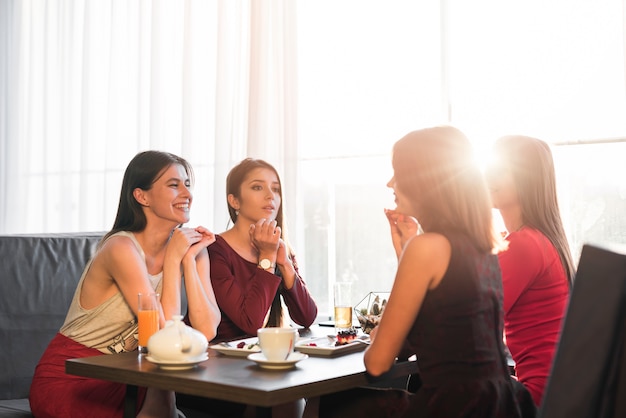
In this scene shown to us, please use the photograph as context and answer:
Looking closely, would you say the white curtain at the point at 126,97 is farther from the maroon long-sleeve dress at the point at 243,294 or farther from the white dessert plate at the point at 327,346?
the white dessert plate at the point at 327,346

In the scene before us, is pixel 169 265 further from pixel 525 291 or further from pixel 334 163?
pixel 334 163

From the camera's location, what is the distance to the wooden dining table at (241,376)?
1521mm

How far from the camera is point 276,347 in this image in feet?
5.65

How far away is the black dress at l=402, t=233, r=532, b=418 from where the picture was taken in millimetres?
1625

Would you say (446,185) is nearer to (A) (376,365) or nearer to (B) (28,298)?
(A) (376,365)

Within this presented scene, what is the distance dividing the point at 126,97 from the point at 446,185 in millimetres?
3054

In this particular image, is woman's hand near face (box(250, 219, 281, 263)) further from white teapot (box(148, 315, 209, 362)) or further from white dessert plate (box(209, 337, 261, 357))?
white teapot (box(148, 315, 209, 362))

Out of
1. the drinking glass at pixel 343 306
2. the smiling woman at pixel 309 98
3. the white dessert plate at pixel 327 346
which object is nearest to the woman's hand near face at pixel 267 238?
the drinking glass at pixel 343 306

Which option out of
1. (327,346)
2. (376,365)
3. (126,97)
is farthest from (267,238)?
(126,97)

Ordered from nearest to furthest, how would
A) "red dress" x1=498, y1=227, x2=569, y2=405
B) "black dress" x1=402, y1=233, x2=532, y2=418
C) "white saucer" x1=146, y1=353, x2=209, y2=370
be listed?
"black dress" x1=402, y1=233, x2=532, y2=418 → "white saucer" x1=146, y1=353, x2=209, y2=370 → "red dress" x1=498, y1=227, x2=569, y2=405

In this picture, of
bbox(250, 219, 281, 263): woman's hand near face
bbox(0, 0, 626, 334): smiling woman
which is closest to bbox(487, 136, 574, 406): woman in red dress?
bbox(250, 219, 281, 263): woman's hand near face

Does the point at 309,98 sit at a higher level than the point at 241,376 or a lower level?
higher

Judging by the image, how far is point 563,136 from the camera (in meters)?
3.10

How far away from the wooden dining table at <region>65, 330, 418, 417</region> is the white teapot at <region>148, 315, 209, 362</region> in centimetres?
3
